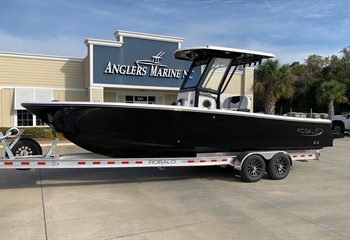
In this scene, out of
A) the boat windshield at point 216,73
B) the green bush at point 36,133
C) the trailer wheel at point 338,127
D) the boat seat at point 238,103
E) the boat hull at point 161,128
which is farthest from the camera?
the trailer wheel at point 338,127

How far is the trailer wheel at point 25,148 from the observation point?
616 cm

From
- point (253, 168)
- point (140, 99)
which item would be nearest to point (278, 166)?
point (253, 168)

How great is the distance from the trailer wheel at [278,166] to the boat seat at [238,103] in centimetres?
126

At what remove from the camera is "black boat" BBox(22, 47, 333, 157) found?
596cm

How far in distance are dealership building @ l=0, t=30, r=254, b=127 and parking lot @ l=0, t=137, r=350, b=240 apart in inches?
441

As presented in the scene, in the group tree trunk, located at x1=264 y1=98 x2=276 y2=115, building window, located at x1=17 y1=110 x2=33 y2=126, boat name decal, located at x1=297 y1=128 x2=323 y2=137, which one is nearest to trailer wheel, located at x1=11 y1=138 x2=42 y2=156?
boat name decal, located at x1=297 y1=128 x2=323 y2=137

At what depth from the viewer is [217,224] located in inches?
175

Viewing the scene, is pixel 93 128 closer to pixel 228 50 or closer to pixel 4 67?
pixel 228 50

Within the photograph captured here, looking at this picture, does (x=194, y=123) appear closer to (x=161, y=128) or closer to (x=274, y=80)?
(x=161, y=128)

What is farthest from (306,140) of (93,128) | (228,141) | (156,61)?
(156,61)

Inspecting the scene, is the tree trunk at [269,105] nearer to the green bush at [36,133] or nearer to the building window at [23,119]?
the green bush at [36,133]

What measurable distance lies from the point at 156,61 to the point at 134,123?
14489 mm

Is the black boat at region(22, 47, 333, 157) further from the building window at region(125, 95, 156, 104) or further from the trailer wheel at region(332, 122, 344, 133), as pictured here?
the trailer wheel at region(332, 122, 344, 133)

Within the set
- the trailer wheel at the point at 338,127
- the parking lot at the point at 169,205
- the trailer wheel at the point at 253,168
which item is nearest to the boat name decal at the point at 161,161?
the parking lot at the point at 169,205
